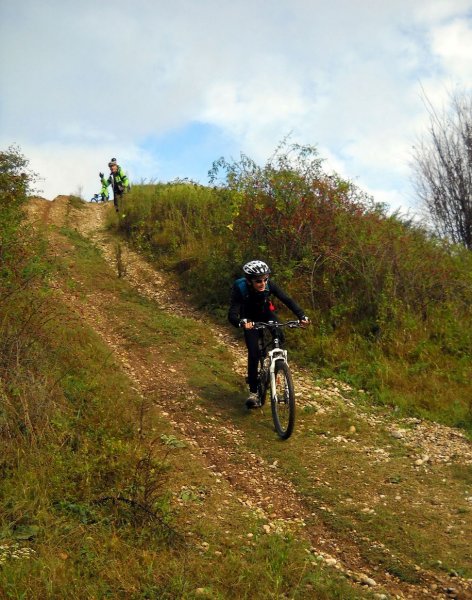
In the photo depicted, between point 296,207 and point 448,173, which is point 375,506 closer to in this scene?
point 296,207

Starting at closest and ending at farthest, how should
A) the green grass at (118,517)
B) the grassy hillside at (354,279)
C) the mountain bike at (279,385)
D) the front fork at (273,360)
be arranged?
the green grass at (118,517), the mountain bike at (279,385), the front fork at (273,360), the grassy hillside at (354,279)

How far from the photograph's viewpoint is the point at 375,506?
5164 millimetres

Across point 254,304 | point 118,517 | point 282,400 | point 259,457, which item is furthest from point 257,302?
point 118,517

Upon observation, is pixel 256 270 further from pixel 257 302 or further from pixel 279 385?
pixel 279 385

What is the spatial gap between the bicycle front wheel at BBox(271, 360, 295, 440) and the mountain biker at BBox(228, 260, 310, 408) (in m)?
0.54

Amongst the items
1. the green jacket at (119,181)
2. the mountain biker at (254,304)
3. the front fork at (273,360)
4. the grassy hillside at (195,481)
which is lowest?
the grassy hillside at (195,481)

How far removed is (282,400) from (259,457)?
82 centimetres

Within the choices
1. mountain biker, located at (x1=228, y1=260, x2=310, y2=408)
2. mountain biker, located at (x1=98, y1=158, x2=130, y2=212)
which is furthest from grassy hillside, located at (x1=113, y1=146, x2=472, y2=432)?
mountain biker, located at (x1=98, y1=158, x2=130, y2=212)

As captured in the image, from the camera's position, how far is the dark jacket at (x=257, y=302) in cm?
714

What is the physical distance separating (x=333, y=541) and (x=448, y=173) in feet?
45.3

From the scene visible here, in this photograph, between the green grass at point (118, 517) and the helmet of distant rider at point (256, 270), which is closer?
the green grass at point (118, 517)

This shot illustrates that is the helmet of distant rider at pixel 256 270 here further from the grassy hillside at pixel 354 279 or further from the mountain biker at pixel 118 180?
the mountain biker at pixel 118 180

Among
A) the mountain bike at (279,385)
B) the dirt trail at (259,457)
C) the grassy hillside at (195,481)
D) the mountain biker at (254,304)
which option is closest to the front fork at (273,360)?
the mountain bike at (279,385)

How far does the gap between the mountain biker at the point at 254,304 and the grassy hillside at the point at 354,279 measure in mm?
2115
